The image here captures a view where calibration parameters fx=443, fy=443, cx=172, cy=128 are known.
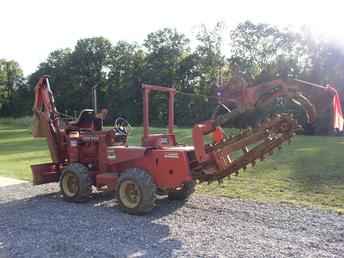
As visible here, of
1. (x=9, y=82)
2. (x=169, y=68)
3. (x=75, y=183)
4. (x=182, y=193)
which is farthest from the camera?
(x=9, y=82)

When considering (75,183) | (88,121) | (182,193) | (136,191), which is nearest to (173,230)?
(136,191)

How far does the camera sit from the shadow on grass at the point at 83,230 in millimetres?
5695

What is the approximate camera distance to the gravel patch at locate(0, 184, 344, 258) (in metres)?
5.62

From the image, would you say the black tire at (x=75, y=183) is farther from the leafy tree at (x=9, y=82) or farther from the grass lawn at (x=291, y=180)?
the leafy tree at (x=9, y=82)

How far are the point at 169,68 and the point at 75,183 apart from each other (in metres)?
47.3

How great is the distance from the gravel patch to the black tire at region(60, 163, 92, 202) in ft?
0.53

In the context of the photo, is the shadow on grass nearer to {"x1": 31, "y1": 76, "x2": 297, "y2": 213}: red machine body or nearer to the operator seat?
{"x1": 31, "y1": 76, "x2": 297, "y2": 213}: red machine body

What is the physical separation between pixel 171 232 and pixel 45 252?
1816 millimetres

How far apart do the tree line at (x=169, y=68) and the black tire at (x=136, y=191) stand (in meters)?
20.7

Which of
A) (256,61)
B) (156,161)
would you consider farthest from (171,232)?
(256,61)

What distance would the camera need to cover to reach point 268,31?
49875mm

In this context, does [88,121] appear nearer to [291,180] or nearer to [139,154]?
[139,154]

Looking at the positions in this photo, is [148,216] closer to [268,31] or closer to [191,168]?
[191,168]

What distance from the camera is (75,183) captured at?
8672 mm
